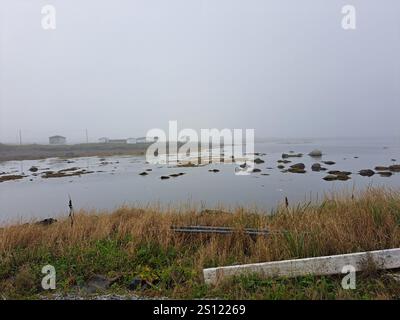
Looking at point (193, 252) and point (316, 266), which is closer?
point (316, 266)

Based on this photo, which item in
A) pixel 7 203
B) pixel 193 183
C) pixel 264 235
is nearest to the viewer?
pixel 264 235

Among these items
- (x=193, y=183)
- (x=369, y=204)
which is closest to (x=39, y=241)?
(x=369, y=204)

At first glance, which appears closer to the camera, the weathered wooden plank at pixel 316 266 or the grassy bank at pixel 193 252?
the grassy bank at pixel 193 252

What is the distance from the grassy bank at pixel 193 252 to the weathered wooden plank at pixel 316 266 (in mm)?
111

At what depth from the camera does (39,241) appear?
17.3 feet

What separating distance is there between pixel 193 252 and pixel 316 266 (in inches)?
79.4

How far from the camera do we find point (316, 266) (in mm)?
3703

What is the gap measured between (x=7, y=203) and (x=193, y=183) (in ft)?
45.3

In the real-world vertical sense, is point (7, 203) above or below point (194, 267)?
below

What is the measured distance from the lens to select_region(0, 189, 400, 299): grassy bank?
3488 millimetres

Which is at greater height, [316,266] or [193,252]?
[316,266]

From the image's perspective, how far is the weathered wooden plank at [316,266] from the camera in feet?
12.0
